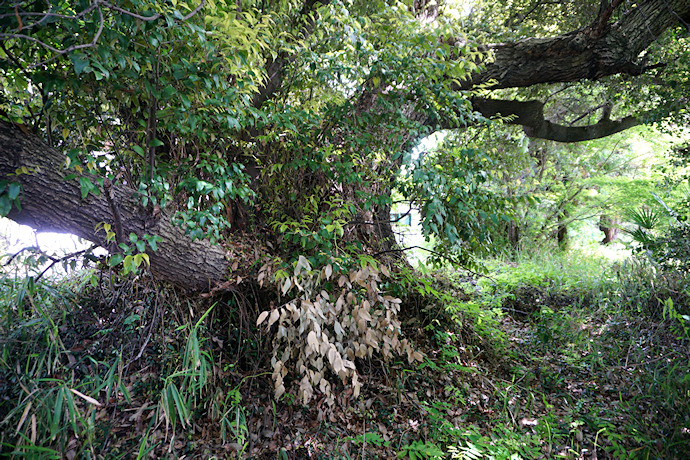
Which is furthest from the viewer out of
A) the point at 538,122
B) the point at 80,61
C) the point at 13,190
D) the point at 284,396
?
the point at 538,122

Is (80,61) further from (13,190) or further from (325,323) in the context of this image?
(325,323)

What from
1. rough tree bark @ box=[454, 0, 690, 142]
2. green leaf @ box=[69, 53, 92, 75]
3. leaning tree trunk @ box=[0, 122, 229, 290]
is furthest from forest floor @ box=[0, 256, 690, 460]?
rough tree bark @ box=[454, 0, 690, 142]

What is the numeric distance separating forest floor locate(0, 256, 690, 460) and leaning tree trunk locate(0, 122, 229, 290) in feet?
0.94

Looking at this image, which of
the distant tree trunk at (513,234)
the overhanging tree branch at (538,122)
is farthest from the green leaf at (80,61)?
the distant tree trunk at (513,234)

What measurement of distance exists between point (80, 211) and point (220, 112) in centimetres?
94

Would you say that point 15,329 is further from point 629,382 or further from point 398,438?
point 629,382

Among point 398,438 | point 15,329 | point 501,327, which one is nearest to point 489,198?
point 398,438

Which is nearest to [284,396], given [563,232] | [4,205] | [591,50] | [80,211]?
[80,211]

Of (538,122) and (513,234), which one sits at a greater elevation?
(538,122)

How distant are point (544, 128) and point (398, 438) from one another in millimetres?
4824

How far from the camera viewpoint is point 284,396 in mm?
2523

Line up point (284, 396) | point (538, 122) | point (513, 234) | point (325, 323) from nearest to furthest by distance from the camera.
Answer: point (325, 323)
point (284, 396)
point (538, 122)
point (513, 234)

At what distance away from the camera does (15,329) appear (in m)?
2.20

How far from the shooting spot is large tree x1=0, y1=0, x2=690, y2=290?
64.1 inches
